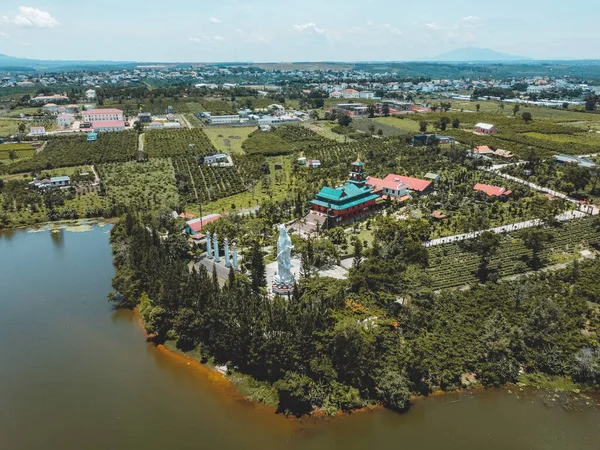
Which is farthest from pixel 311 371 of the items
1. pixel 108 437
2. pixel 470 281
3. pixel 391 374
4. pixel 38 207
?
pixel 38 207

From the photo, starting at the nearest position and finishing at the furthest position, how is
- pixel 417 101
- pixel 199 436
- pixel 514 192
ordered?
pixel 199 436 → pixel 514 192 → pixel 417 101

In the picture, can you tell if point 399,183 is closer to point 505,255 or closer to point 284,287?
point 505,255

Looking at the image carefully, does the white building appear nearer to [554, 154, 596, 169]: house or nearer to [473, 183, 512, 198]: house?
[473, 183, 512, 198]: house

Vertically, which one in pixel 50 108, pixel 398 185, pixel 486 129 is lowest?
pixel 398 185

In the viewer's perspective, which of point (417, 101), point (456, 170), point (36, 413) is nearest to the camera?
point (36, 413)

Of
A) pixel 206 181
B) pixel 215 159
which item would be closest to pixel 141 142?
pixel 215 159

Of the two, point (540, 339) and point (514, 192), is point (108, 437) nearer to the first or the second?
point (540, 339)

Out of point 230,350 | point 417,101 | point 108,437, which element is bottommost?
point 108,437

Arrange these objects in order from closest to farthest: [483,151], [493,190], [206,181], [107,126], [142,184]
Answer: [493,190], [142,184], [206,181], [483,151], [107,126]
